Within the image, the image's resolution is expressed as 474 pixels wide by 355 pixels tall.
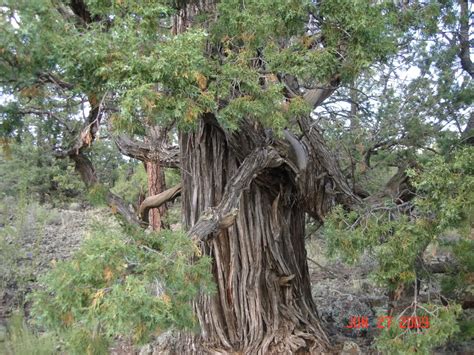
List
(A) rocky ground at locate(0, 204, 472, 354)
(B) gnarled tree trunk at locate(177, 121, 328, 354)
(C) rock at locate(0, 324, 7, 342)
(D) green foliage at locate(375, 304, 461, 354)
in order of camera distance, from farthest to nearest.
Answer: (A) rocky ground at locate(0, 204, 472, 354), (C) rock at locate(0, 324, 7, 342), (B) gnarled tree trunk at locate(177, 121, 328, 354), (D) green foliage at locate(375, 304, 461, 354)

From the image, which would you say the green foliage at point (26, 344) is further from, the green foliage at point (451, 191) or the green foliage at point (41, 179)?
the green foliage at point (451, 191)

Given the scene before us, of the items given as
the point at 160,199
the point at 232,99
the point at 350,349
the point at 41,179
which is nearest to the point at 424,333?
the point at 350,349

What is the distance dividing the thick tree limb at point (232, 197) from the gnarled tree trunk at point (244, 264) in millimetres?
545

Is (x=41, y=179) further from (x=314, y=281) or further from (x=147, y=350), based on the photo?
(x=147, y=350)

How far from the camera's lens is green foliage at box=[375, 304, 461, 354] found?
3775 millimetres

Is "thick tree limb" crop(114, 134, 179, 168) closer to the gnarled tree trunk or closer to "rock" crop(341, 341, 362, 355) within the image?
the gnarled tree trunk

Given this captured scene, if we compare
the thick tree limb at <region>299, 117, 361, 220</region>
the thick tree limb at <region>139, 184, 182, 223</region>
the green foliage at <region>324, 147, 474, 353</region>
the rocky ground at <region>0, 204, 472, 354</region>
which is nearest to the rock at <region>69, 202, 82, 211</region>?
the rocky ground at <region>0, 204, 472, 354</region>

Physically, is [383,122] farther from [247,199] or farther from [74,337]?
[74,337]

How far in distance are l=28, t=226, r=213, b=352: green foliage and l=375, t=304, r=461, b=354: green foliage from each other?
1.77 m

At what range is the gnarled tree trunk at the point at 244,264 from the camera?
5.43 metres

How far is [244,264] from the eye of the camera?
217 inches

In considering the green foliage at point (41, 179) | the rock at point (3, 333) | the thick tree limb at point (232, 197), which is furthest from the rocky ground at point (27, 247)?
the thick tree limb at point (232, 197)

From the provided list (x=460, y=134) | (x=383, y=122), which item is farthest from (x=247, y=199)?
(x=460, y=134)

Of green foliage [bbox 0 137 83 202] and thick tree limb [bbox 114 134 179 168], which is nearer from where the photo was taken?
thick tree limb [bbox 114 134 179 168]
